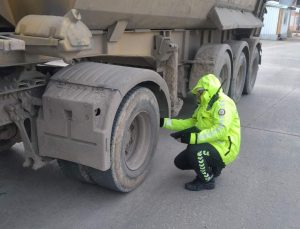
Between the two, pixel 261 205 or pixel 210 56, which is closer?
pixel 261 205

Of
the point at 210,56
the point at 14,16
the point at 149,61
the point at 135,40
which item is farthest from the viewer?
the point at 210,56

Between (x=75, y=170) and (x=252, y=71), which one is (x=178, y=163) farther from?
(x=252, y=71)

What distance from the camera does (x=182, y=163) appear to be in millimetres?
4227

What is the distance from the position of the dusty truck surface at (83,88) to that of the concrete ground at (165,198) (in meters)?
0.23

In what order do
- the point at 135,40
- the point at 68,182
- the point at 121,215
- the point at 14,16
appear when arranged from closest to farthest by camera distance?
the point at 14,16 < the point at 121,215 < the point at 68,182 < the point at 135,40

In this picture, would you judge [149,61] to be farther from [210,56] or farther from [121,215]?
[121,215]

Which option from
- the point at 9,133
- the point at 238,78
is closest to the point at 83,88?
the point at 9,133

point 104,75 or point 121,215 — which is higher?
point 104,75

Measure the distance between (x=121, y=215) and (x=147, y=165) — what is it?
731 millimetres

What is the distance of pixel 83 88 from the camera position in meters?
3.19

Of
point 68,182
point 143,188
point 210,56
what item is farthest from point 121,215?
→ point 210,56

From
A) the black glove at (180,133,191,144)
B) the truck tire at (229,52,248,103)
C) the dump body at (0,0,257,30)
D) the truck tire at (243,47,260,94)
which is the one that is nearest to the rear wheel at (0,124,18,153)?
the dump body at (0,0,257,30)

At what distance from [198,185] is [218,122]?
0.69m

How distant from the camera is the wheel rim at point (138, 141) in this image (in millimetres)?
3891
